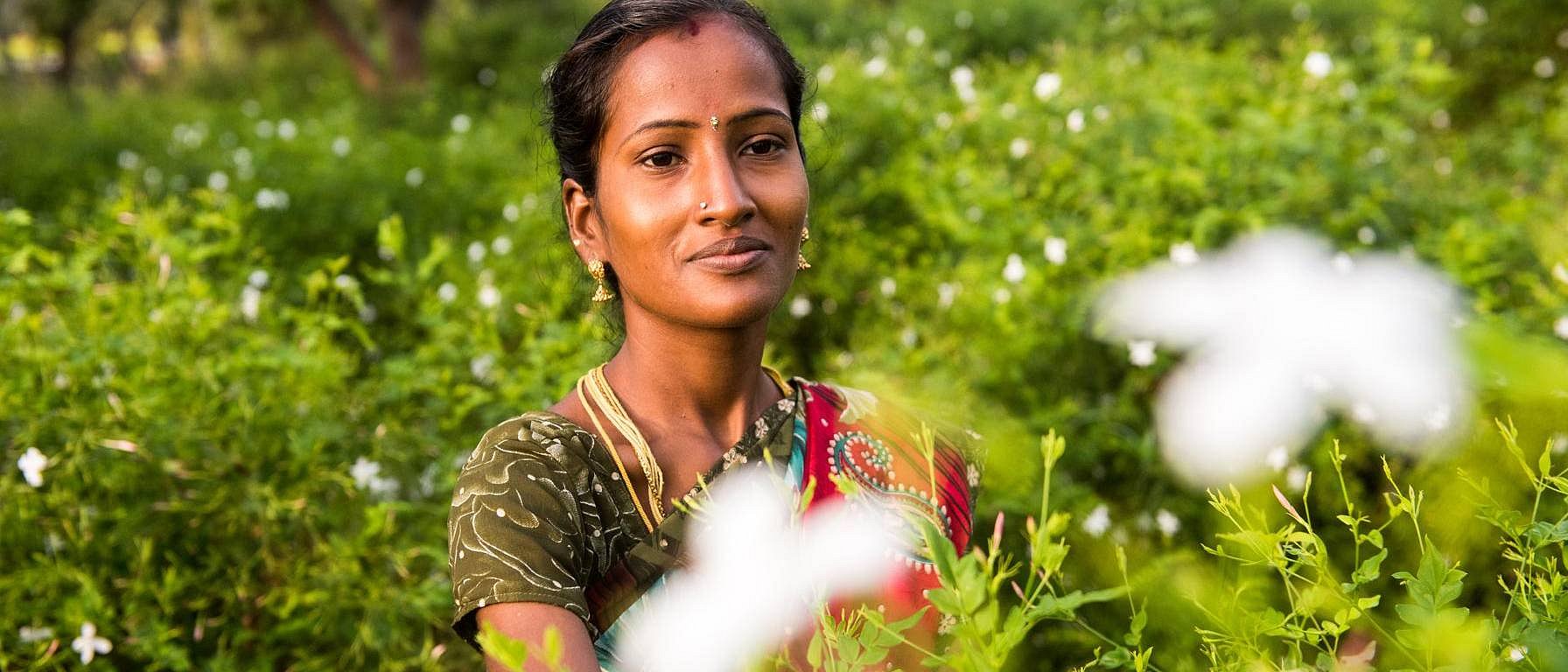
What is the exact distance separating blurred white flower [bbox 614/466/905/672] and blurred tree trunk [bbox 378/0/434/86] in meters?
10.4

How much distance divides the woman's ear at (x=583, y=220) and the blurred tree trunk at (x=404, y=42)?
10.1m

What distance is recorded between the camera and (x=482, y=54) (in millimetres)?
12367

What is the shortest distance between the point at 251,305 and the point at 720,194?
5.25 feet

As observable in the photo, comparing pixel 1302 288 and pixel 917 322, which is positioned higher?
pixel 1302 288

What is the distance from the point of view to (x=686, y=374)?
1.64 m

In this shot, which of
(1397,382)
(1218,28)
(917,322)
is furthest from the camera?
(1218,28)

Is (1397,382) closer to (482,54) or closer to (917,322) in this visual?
(917,322)

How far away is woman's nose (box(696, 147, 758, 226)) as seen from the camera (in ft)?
4.83

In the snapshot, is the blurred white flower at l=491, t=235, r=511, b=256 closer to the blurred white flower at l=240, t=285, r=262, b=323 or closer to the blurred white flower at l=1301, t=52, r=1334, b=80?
the blurred white flower at l=240, t=285, r=262, b=323

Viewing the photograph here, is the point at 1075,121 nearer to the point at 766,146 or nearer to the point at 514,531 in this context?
the point at 766,146

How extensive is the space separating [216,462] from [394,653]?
0.48 meters

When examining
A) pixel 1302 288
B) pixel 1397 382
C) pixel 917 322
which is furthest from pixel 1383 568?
pixel 917 322

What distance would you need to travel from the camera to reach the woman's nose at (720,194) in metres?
1.47

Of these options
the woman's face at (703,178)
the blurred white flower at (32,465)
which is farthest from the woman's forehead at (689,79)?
the blurred white flower at (32,465)
